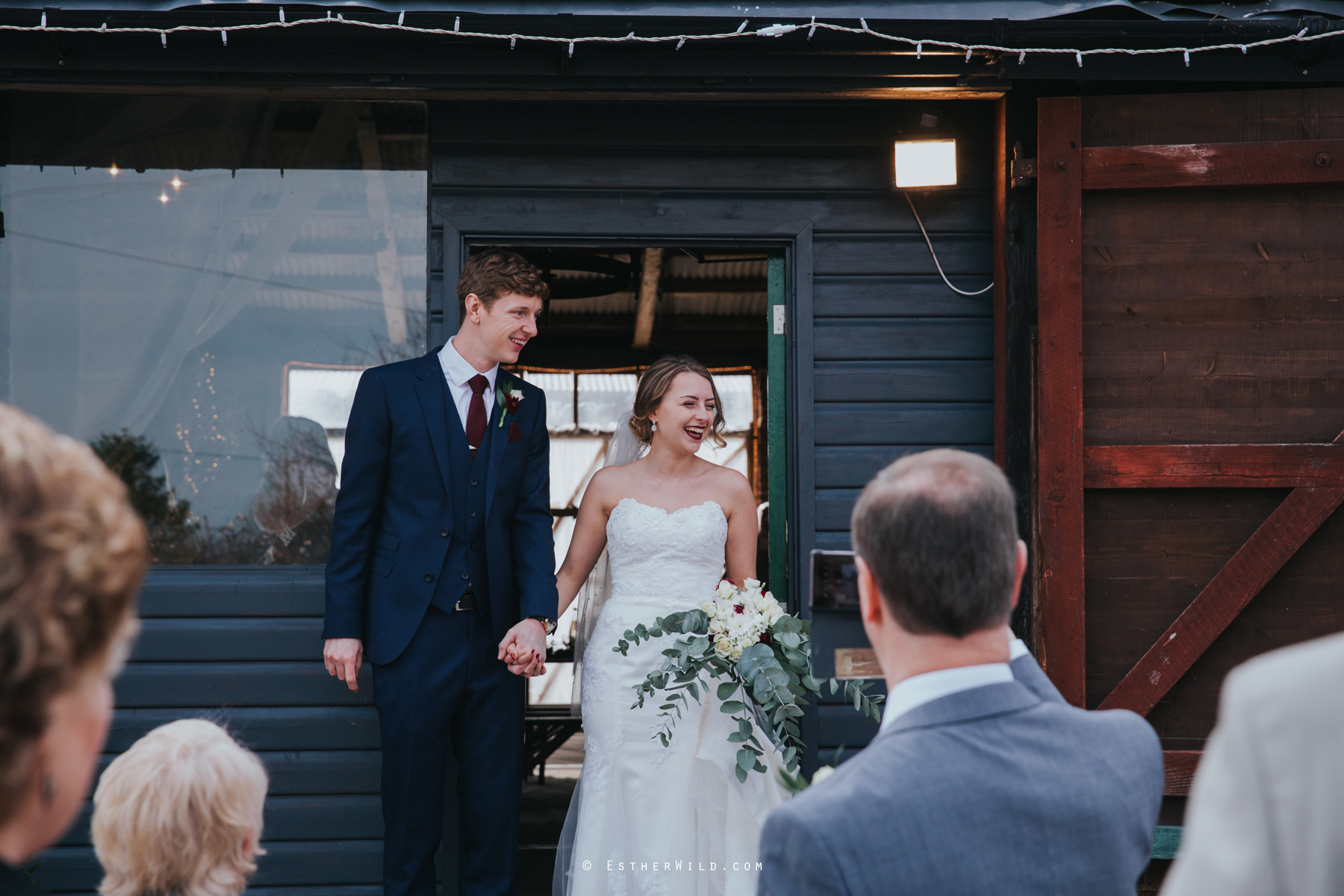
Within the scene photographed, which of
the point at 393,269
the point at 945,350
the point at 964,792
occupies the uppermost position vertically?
the point at 393,269

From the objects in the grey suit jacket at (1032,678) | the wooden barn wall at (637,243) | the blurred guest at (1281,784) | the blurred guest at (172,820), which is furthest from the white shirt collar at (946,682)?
the wooden barn wall at (637,243)

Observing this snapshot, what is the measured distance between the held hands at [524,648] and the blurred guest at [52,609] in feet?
7.48

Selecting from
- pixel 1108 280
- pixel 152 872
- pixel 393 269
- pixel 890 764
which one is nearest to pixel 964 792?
pixel 890 764

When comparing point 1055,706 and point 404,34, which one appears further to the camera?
point 404,34

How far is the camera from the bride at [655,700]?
3.22 metres

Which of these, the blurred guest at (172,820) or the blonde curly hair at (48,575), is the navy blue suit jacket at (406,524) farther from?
the blonde curly hair at (48,575)

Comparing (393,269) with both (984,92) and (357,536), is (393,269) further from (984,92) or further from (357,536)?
(984,92)

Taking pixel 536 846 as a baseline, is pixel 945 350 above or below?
above

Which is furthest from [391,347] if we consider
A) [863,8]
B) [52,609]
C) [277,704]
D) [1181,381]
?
[52,609]

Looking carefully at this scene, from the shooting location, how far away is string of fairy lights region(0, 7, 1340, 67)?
2.88 meters

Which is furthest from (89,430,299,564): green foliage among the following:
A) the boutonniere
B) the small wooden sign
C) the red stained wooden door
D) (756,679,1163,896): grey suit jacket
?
A: (756,679,1163,896): grey suit jacket

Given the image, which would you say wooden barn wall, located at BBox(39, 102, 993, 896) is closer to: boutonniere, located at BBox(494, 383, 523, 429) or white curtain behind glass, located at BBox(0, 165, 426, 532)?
white curtain behind glass, located at BBox(0, 165, 426, 532)

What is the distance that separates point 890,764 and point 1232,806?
46cm

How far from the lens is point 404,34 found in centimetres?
306
